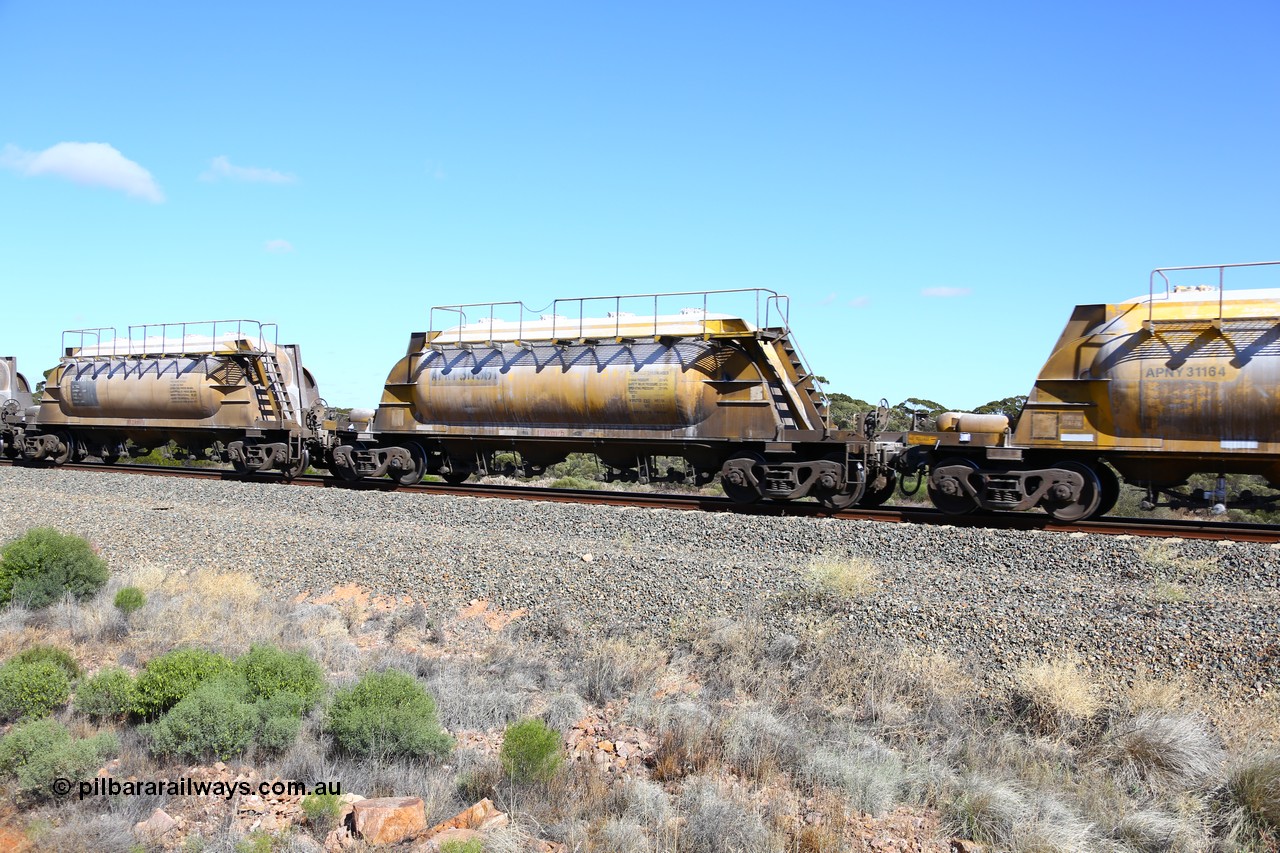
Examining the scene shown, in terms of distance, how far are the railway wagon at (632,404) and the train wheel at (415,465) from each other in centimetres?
3

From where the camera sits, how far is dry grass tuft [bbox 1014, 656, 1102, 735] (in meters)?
7.02

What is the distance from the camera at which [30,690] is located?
→ 7.46 metres

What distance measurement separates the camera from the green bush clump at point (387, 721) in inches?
261

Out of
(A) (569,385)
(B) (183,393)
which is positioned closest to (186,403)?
(B) (183,393)

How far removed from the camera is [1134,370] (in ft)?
45.5

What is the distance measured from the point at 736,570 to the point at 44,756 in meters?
7.06

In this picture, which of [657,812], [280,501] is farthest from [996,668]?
[280,501]

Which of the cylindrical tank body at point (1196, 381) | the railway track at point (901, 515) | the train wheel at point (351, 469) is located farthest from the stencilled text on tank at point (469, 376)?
the cylindrical tank body at point (1196, 381)

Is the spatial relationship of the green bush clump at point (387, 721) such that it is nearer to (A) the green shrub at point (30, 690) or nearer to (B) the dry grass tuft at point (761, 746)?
(B) the dry grass tuft at point (761, 746)

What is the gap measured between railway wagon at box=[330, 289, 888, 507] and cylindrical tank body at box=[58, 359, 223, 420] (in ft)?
22.2

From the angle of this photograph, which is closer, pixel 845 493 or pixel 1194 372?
pixel 1194 372

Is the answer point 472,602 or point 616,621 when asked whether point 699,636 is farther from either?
point 472,602

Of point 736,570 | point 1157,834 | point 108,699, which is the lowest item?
point 1157,834

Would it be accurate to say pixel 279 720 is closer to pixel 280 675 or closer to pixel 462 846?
pixel 280 675
